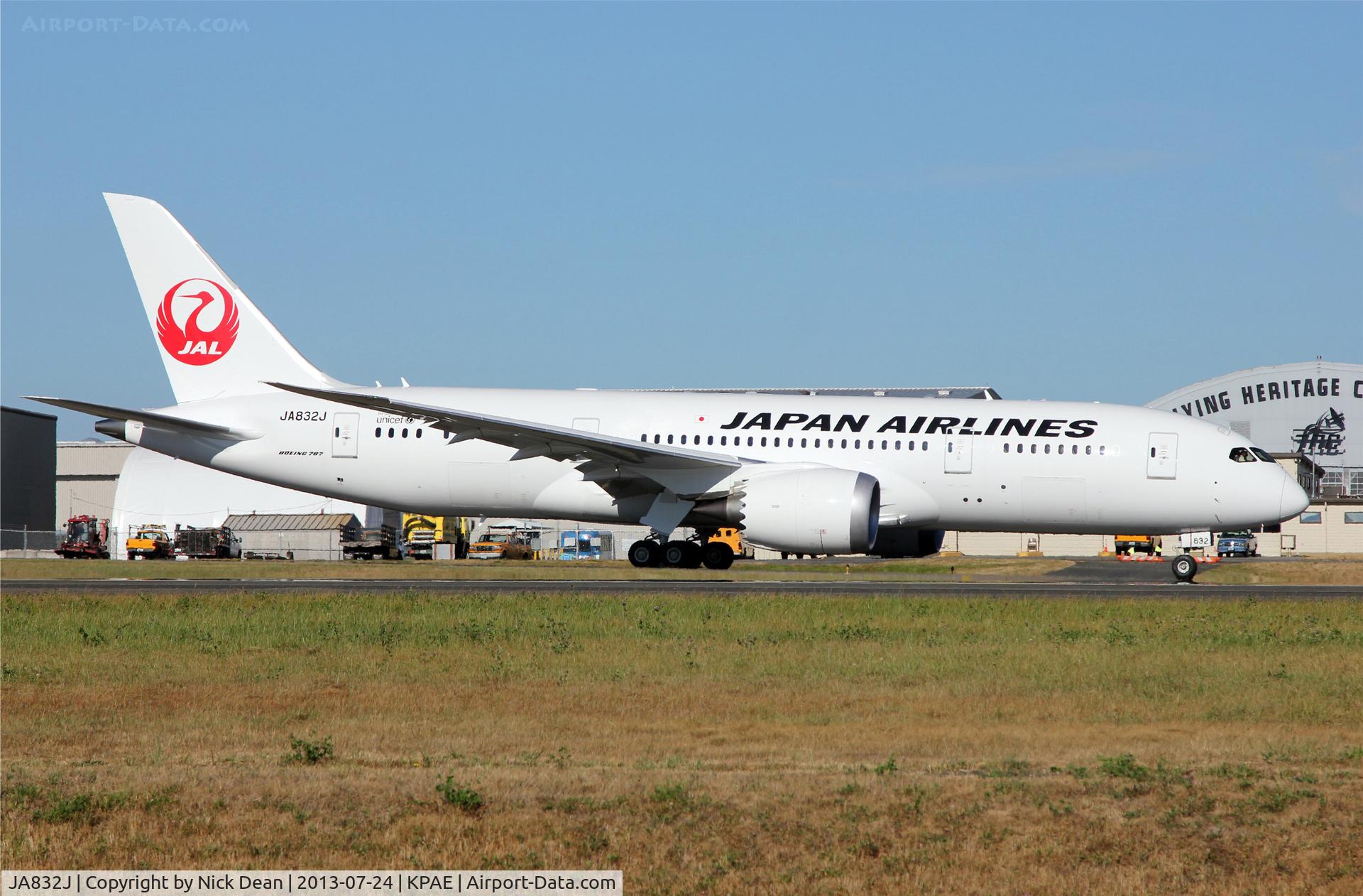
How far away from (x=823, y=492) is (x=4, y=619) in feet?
45.1

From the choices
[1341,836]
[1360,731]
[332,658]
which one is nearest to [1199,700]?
[1360,731]

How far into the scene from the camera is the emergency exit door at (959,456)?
26297mm

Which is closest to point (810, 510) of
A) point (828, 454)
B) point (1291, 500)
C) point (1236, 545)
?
point (828, 454)

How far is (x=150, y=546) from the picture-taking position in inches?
2258

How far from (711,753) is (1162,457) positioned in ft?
63.5

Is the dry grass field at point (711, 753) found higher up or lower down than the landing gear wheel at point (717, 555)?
lower down

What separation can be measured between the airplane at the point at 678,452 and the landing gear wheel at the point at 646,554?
0.05 metres

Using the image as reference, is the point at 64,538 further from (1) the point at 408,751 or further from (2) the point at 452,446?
(1) the point at 408,751

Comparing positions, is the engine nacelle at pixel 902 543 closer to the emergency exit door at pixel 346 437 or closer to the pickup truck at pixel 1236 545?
the emergency exit door at pixel 346 437

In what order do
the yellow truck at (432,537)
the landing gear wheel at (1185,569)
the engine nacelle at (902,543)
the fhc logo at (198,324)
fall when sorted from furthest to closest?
the yellow truck at (432,537), the fhc logo at (198,324), the engine nacelle at (902,543), the landing gear wheel at (1185,569)

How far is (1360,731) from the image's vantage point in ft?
33.0

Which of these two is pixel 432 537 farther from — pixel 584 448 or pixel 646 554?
pixel 584 448

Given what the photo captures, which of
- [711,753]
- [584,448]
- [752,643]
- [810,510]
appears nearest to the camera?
[711,753]

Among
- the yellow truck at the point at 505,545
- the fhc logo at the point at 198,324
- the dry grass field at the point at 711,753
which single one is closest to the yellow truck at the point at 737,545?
the yellow truck at the point at 505,545
